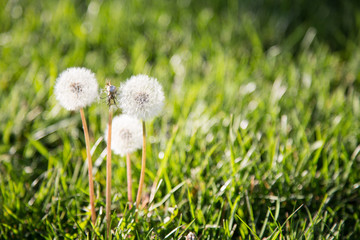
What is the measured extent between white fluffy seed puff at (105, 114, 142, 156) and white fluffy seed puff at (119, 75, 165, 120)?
0.48ft

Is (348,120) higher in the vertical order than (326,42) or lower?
lower

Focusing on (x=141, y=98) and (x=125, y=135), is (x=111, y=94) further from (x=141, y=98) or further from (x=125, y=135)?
(x=125, y=135)

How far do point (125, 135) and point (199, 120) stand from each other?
2.67ft

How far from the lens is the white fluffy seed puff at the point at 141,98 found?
118 centimetres

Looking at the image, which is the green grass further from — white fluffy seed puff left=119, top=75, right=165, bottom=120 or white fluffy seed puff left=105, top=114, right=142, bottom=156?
white fluffy seed puff left=119, top=75, right=165, bottom=120

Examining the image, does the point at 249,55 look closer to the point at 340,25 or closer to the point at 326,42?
the point at 326,42

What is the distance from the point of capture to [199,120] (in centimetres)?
209

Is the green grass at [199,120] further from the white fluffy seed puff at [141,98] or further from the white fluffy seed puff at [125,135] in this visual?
the white fluffy seed puff at [141,98]

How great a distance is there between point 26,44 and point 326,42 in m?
2.31

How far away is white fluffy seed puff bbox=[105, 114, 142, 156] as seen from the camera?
1330 millimetres

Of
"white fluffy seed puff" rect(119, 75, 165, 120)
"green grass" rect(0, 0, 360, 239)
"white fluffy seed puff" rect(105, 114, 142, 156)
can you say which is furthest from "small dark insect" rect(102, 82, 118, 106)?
"green grass" rect(0, 0, 360, 239)

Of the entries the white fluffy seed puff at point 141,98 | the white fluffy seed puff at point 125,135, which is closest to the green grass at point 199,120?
the white fluffy seed puff at point 125,135

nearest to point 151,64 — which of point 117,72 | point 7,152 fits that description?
point 117,72

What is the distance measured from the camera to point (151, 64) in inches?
107
